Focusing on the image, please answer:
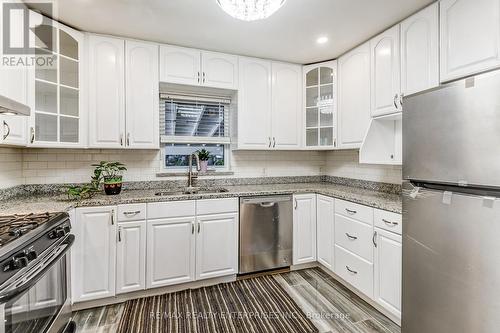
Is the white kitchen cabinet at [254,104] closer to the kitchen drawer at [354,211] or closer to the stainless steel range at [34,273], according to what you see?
the kitchen drawer at [354,211]

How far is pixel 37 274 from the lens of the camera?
1.21 m

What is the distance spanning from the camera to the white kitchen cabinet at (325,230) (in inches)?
102

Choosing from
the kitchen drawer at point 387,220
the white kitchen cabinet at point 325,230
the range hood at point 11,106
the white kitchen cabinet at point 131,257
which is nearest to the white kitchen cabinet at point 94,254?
the white kitchen cabinet at point 131,257

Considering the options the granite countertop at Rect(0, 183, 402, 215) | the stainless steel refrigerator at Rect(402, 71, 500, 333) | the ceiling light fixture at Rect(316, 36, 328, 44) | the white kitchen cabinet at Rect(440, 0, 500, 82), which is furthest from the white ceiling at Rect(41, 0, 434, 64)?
the granite countertop at Rect(0, 183, 402, 215)

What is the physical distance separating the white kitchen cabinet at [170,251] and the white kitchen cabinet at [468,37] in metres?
2.39

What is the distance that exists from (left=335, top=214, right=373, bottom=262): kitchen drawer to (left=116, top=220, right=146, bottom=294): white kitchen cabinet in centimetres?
188

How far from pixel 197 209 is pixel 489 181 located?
6.77ft

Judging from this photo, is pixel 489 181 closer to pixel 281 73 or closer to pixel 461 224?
pixel 461 224

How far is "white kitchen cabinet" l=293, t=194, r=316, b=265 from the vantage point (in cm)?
273

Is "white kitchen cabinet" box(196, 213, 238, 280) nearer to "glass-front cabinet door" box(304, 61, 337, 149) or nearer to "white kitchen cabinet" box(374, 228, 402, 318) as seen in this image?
"white kitchen cabinet" box(374, 228, 402, 318)

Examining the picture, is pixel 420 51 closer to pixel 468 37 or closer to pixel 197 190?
pixel 468 37

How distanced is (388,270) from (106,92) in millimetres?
2916

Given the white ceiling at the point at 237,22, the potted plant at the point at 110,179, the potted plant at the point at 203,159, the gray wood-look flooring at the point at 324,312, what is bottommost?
the gray wood-look flooring at the point at 324,312

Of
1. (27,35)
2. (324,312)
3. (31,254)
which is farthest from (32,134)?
(324,312)
